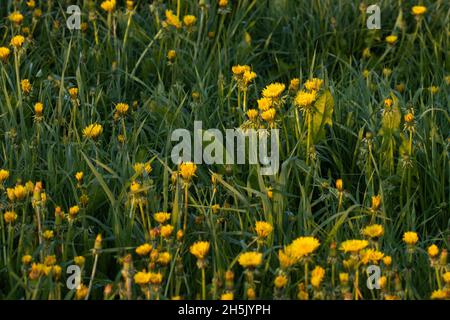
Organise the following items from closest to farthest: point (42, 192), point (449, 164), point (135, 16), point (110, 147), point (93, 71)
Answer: point (42, 192), point (449, 164), point (110, 147), point (93, 71), point (135, 16)

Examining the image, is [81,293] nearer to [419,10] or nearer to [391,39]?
[391,39]

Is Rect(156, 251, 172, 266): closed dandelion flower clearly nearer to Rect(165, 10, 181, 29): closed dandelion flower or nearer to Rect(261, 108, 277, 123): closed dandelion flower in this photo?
Rect(261, 108, 277, 123): closed dandelion flower

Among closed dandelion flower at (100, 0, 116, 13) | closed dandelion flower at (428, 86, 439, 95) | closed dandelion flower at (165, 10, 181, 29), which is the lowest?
closed dandelion flower at (428, 86, 439, 95)

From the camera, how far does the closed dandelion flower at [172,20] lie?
3730 millimetres

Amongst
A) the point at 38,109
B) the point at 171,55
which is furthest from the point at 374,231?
the point at 171,55

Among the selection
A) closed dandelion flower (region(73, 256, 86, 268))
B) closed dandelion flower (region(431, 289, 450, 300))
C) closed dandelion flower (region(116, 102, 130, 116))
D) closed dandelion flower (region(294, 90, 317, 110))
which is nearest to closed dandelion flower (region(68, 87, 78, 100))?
closed dandelion flower (region(116, 102, 130, 116))

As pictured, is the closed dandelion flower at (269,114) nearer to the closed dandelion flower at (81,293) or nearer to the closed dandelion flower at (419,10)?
the closed dandelion flower at (81,293)

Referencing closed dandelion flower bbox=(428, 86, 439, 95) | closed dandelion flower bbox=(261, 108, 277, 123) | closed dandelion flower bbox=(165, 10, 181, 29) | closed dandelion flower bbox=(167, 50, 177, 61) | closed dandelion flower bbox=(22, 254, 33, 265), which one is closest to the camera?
closed dandelion flower bbox=(22, 254, 33, 265)

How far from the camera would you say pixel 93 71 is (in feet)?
12.0

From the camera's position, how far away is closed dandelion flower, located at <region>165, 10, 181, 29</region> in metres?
3.73

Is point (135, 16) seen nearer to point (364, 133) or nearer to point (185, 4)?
point (185, 4)

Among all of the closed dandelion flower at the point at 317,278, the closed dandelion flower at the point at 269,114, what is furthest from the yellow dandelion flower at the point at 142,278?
the closed dandelion flower at the point at 269,114
